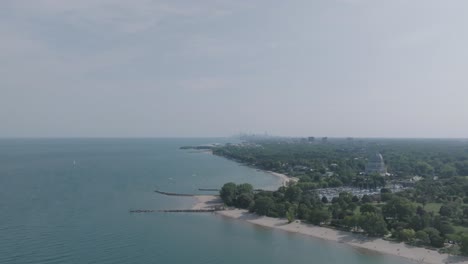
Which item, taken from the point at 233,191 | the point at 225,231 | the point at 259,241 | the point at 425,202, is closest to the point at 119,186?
the point at 233,191

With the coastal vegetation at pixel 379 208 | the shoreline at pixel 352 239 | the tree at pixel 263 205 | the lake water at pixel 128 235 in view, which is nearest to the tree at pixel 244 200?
the coastal vegetation at pixel 379 208

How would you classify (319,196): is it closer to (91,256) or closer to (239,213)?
(239,213)

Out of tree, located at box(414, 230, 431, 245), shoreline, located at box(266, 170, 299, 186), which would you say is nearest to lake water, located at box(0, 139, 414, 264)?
tree, located at box(414, 230, 431, 245)

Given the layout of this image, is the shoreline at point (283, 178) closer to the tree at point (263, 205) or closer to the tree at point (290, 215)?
the tree at point (263, 205)

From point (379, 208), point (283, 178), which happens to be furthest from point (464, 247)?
point (283, 178)

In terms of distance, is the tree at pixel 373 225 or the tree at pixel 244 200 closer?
the tree at pixel 373 225

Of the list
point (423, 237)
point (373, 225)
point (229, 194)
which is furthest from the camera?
point (229, 194)

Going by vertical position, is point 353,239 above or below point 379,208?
below

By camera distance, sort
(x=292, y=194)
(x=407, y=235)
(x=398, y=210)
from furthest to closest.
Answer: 1. (x=292, y=194)
2. (x=398, y=210)
3. (x=407, y=235)

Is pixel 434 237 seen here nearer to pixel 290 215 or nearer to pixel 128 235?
pixel 290 215
